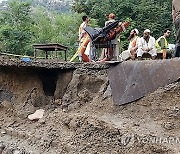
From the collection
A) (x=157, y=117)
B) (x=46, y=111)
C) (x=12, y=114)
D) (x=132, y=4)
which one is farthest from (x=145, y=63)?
(x=132, y=4)

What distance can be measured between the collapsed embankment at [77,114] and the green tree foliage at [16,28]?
42.9 feet

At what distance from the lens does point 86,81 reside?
712 cm

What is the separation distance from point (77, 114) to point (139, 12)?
574 inches

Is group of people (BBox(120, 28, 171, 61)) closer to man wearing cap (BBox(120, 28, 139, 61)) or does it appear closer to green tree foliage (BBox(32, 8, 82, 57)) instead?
man wearing cap (BBox(120, 28, 139, 61))

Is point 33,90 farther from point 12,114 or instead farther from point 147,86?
point 147,86

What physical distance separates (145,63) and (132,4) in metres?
15.2

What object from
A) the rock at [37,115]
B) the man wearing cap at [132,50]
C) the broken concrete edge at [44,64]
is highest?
the man wearing cap at [132,50]

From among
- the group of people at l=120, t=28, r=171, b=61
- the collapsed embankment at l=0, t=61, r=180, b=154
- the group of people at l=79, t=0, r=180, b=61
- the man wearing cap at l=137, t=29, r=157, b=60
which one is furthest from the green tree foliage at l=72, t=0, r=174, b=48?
the collapsed embankment at l=0, t=61, r=180, b=154

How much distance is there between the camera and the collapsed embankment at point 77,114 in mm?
5617

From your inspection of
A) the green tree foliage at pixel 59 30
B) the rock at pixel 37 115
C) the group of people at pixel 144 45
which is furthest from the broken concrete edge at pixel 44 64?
the green tree foliage at pixel 59 30

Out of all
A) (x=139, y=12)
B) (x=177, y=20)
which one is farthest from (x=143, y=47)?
(x=139, y=12)

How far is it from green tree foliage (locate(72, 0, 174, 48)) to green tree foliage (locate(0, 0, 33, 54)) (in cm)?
399

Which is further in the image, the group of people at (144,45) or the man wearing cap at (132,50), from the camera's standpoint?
the man wearing cap at (132,50)

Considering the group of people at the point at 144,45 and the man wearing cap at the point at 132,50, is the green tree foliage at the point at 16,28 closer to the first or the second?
the group of people at the point at 144,45
